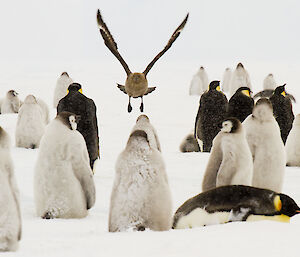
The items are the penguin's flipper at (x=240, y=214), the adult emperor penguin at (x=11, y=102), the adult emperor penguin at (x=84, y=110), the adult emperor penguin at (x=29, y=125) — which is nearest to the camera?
the penguin's flipper at (x=240, y=214)

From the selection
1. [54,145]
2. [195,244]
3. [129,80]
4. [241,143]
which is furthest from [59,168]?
[129,80]

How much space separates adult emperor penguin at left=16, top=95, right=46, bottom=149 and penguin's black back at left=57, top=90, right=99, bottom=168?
2.51 meters

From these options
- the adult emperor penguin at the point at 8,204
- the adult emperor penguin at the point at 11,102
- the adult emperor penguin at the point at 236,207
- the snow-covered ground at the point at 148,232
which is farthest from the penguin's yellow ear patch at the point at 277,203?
the adult emperor penguin at the point at 11,102

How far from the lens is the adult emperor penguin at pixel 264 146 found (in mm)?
5613

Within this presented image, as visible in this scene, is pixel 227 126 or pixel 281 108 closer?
pixel 227 126

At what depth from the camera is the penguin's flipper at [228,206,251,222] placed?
3848 millimetres

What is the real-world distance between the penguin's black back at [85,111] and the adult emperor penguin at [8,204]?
348cm

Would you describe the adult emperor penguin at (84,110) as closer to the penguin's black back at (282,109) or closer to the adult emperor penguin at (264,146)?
the adult emperor penguin at (264,146)

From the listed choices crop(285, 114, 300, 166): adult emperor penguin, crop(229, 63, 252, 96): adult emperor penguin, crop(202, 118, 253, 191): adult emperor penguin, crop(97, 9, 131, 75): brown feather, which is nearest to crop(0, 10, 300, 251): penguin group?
crop(202, 118, 253, 191): adult emperor penguin

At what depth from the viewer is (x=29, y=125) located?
372 inches

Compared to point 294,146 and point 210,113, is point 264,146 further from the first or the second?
point 210,113

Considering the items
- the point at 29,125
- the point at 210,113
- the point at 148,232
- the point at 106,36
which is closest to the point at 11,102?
the point at 106,36

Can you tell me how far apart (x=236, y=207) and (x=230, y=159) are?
3.47ft

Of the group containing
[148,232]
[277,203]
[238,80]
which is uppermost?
[238,80]
